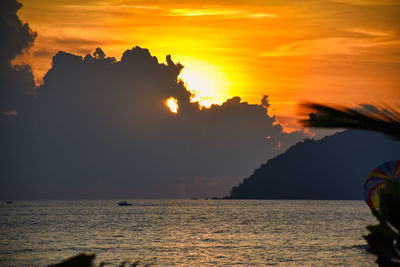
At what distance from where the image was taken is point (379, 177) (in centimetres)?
3828

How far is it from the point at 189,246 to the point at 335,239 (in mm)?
22343

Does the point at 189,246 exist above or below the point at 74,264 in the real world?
below

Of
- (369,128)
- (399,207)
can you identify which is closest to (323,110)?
(369,128)

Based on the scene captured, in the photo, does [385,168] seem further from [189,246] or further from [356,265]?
[189,246]

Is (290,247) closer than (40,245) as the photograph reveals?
Yes

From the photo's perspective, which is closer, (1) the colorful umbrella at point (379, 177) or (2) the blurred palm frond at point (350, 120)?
(2) the blurred palm frond at point (350, 120)

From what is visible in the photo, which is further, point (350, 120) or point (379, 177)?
point (379, 177)

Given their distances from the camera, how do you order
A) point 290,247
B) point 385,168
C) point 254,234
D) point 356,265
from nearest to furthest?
point 385,168, point 356,265, point 290,247, point 254,234

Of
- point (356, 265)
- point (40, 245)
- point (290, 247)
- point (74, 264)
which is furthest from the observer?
point (40, 245)

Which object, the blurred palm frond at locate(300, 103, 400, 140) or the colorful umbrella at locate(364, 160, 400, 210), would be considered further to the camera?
the colorful umbrella at locate(364, 160, 400, 210)

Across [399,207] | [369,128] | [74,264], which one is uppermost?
[369,128]

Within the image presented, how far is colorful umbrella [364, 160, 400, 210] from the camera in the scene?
116ft

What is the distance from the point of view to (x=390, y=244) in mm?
9633

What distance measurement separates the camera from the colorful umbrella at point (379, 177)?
1387 inches
